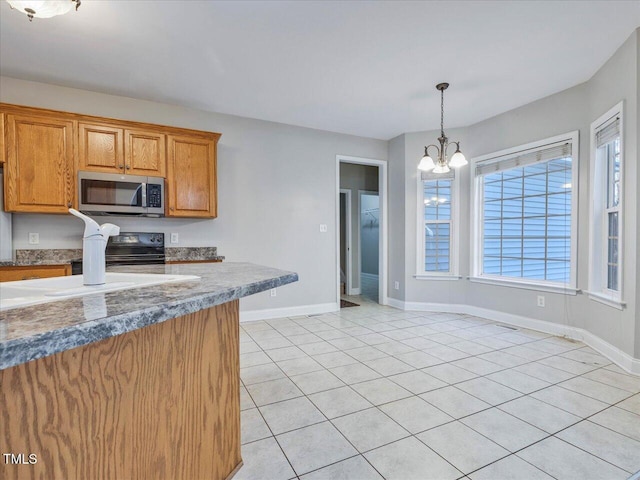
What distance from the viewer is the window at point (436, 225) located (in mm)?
4605

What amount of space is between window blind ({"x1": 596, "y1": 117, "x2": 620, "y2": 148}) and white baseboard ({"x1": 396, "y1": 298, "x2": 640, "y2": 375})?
5.92ft

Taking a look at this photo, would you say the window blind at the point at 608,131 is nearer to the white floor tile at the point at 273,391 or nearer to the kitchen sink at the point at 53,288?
the white floor tile at the point at 273,391

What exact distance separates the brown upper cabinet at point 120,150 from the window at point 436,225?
11.1 ft

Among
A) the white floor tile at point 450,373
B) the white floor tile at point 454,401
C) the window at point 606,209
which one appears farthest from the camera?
the window at point 606,209

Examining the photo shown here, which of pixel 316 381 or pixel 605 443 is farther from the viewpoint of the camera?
pixel 316 381

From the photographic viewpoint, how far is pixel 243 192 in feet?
13.5

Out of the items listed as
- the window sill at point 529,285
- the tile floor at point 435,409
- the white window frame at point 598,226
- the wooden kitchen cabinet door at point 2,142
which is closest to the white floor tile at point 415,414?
the tile floor at point 435,409

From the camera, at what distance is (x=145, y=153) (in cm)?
337

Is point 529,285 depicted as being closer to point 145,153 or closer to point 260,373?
point 260,373

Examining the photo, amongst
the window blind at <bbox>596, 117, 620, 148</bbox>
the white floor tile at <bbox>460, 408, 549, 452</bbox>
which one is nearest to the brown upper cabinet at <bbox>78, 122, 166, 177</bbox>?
the white floor tile at <bbox>460, 408, 549, 452</bbox>

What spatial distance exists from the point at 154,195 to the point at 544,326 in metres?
4.43

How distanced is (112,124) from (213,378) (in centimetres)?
302

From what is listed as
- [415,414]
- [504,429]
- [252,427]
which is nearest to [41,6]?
[252,427]

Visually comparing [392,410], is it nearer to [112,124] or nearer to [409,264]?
[409,264]
